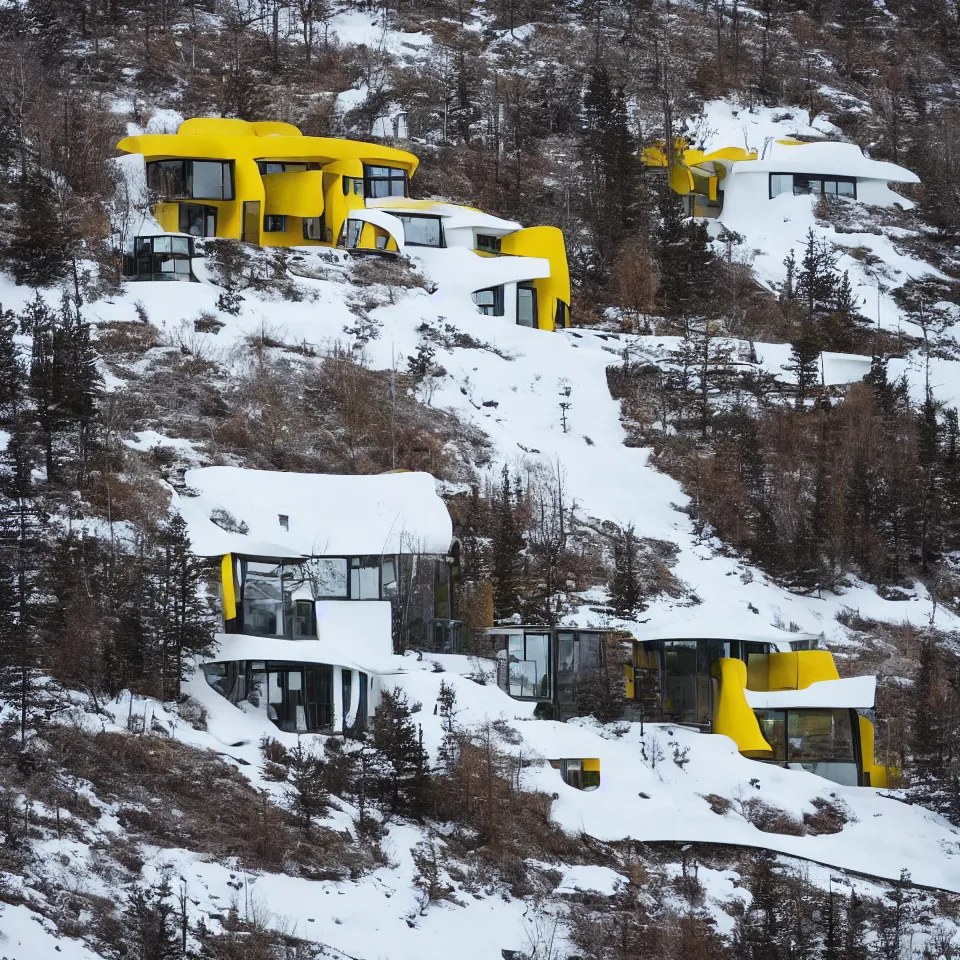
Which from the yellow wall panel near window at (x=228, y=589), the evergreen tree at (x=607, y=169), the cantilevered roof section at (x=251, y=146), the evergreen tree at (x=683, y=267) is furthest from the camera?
the evergreen tree at (x=607, y=169)

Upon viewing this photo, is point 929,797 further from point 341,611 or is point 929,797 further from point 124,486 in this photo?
point 124,486

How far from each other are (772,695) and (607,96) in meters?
41.8

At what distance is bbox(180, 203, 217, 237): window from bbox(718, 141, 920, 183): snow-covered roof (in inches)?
1001

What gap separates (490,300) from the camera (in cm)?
6284

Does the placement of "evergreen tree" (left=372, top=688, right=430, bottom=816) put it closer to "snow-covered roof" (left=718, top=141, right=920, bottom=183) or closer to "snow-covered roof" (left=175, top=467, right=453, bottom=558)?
"snow-covered roof" (left=175, top=467, right=453, bottom=558)

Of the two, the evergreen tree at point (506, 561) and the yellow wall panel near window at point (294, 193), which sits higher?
the yellow wall panel near window at point (294, 193)

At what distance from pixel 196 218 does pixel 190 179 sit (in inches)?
57.4

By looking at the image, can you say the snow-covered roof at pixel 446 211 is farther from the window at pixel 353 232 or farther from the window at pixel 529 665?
the window at pixel 529 665

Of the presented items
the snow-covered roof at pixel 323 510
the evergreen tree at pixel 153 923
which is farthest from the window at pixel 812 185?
the evergreen tree at pixel 153 923

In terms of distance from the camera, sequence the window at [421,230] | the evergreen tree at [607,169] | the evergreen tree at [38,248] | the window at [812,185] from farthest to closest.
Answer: the window at [812,185], the evergreen tree at [607,169], the window at [421,230], the evergreen tree at [38,248]

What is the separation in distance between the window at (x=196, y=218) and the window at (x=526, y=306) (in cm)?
1195

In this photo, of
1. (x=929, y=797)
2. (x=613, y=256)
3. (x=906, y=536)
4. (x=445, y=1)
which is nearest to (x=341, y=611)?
(x=929, y=797)

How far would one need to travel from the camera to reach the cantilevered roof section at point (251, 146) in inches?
2442

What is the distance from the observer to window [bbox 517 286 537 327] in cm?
6319
